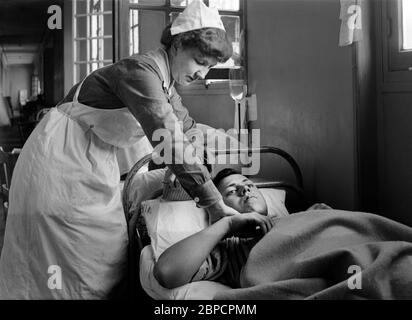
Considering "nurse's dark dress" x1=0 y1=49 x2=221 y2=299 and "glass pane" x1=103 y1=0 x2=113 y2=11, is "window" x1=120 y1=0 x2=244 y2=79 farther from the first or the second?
"nurse's dark dress" x1=0 y1=49 x2=221 y2=299

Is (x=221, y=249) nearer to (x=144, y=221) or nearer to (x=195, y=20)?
(x=144, y=221)

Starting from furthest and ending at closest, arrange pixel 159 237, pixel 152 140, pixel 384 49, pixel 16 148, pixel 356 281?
pixel 16 148
pixel 384 49
pixel 159 237
pixel 152 140
pixel 356 281

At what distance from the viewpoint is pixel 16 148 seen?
1495mm

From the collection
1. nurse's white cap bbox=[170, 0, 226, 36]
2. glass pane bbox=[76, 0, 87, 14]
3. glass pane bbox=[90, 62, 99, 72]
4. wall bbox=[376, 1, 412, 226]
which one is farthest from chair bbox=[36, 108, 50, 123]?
wall bbox=[376, 1, 412, 226]

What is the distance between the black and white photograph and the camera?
3.27ft

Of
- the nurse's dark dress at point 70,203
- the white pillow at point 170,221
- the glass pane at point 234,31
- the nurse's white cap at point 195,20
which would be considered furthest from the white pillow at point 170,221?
the glass pane at point 234,31

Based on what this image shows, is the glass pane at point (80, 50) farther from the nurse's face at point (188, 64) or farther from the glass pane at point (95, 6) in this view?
the nurse's face at point (188, 64)

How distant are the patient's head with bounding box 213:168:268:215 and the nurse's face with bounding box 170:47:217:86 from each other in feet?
0.92

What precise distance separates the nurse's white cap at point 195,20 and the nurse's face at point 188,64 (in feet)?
0.16

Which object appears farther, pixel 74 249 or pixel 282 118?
pixel 282 118

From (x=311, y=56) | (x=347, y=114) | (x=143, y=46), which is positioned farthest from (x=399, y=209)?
(x=143, y=46)

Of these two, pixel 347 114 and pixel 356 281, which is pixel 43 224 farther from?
pixel 347 114

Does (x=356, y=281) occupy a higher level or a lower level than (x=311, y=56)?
lower

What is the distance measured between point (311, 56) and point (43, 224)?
3.10 feet
